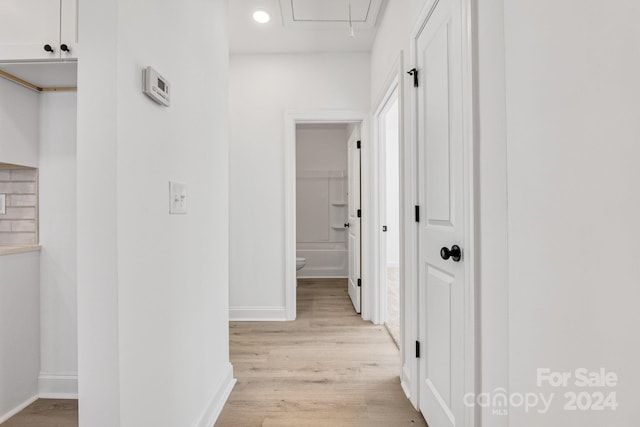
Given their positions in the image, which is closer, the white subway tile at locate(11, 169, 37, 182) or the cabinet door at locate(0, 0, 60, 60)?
the cabinet door at locate(0, 0, 60, 60)

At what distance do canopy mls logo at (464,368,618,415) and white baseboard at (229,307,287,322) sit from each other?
245cm

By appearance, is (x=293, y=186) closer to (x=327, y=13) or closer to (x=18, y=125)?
(x=327, y=13)

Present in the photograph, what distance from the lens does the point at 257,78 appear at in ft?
11.1

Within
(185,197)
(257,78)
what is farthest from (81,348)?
(257,78)

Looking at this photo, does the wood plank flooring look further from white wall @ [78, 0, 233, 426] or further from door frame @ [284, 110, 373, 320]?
door frame @ [284, 110, 373, 320]

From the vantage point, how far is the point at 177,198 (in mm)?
1357

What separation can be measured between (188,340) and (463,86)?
1.49 meters

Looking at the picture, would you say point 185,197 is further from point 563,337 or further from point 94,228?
point 563,337

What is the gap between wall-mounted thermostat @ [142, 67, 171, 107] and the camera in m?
1.11

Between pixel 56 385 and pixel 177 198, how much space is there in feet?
4.65

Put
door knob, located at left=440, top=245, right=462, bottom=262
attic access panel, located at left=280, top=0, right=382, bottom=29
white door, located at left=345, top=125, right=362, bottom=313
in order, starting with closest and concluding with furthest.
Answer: door knob, located at left=440, top=245, right=462, bottom=262, attic access panel, located at left=280, top=0, right=382, bottom=29, white door, located at left=345, top=125, right=362, bottom=313

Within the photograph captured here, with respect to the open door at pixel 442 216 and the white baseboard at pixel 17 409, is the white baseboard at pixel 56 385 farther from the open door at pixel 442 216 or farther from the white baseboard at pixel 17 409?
the open door at pixel 442 216

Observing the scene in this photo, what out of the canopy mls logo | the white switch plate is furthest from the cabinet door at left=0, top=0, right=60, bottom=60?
the canopy mls logo

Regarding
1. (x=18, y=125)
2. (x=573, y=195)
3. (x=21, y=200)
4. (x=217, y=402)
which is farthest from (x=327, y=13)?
(x=217, y=402)
